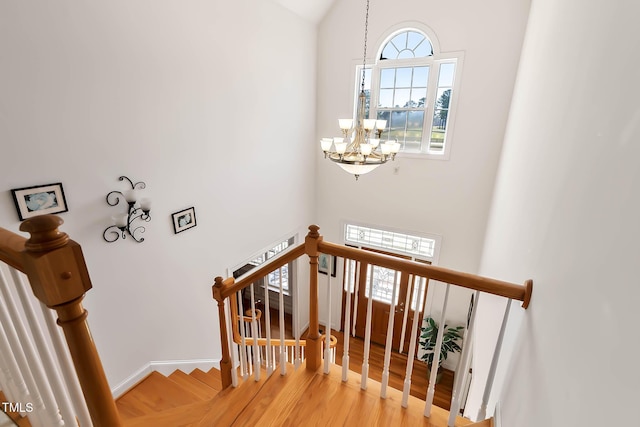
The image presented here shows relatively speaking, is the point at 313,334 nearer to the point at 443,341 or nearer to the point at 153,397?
the point at 153,397

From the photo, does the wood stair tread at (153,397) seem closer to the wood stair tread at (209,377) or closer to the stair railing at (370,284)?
the wood stair tread at (209,377)

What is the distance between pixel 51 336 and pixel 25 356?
1.08 feet

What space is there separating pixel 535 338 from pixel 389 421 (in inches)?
37.5

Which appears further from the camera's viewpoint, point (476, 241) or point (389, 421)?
point (476, 241)

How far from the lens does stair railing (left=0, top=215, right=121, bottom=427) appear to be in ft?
2.23

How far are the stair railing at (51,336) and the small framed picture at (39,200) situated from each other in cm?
134

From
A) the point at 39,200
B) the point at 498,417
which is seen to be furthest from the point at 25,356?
the point at 498,417

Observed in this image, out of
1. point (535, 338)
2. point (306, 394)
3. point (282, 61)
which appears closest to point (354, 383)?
point (306, 394)

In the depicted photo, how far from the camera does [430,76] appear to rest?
4.57 metres

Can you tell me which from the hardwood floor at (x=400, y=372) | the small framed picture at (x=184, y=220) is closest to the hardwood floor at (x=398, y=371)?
the hardwood floor at (x=400, y=372)

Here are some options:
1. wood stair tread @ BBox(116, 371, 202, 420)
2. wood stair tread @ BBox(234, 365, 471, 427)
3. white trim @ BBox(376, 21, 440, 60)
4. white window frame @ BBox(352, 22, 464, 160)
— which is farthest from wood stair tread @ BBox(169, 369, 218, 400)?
white trim @ BBox(376, 21, 440, 60)

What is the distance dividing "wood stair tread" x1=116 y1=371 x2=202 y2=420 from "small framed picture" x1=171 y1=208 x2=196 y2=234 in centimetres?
148

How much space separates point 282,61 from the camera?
4.38 metres

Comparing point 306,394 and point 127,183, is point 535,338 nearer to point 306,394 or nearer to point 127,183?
point 306,394
